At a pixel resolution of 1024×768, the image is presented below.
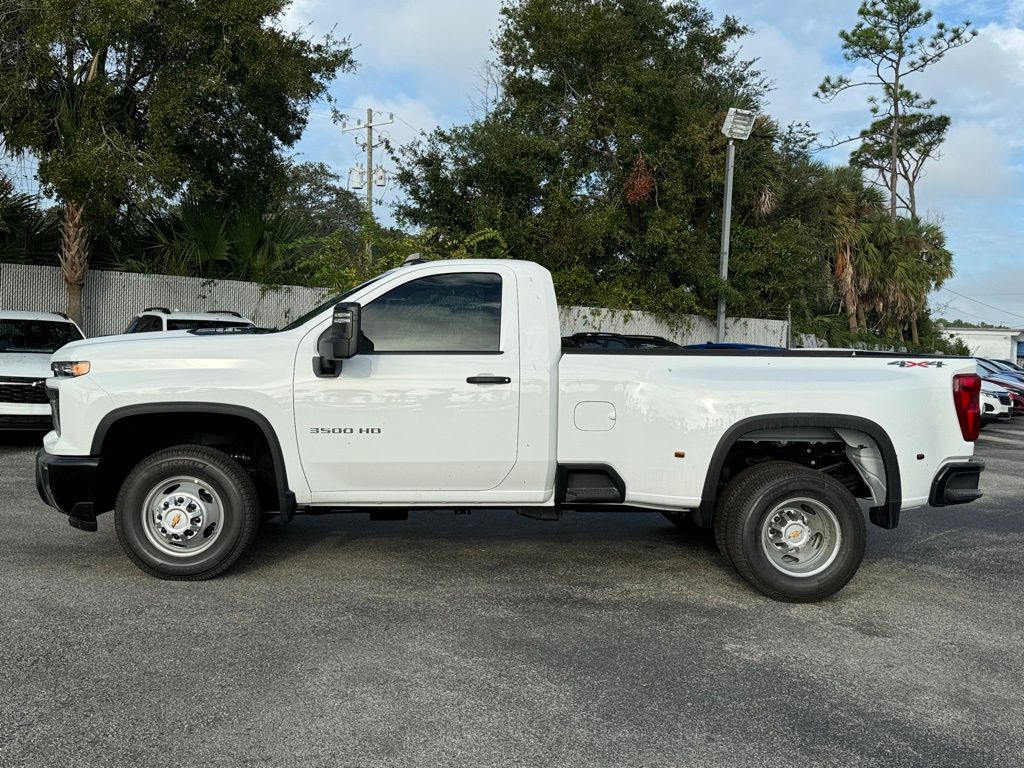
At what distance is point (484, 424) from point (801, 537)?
207cm

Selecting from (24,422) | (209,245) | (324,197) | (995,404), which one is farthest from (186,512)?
(324,197)

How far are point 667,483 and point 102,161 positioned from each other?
12.0 m

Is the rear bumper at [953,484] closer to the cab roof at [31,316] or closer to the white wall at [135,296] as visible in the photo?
the cab roof at [31,316]

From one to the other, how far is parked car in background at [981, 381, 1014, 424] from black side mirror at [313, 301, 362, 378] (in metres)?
16.8

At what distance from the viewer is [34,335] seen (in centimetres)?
1187

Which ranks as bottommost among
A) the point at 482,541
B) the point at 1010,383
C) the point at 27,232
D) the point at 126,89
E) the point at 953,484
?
the point at 482,541

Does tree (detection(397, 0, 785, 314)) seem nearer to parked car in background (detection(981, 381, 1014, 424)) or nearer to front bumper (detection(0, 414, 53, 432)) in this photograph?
parked car in background (detection(981, 381, 1014, 424))

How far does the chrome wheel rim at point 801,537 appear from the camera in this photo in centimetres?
546

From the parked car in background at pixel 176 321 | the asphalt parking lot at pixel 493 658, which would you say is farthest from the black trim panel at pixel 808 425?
the parked car in background at pixel 176 321

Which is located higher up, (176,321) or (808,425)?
(176,321)

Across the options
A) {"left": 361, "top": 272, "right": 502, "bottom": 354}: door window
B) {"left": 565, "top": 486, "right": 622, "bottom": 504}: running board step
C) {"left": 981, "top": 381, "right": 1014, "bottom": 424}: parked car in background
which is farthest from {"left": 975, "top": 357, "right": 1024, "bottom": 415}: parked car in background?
{"left": 361, "top": 272, "right": 502, "bottom": 354}: door window

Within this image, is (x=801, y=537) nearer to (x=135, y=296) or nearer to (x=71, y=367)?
(x=71, y=367)

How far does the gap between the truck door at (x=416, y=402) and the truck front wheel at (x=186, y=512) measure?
0.48 m

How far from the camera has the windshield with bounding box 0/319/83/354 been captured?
1161cm
